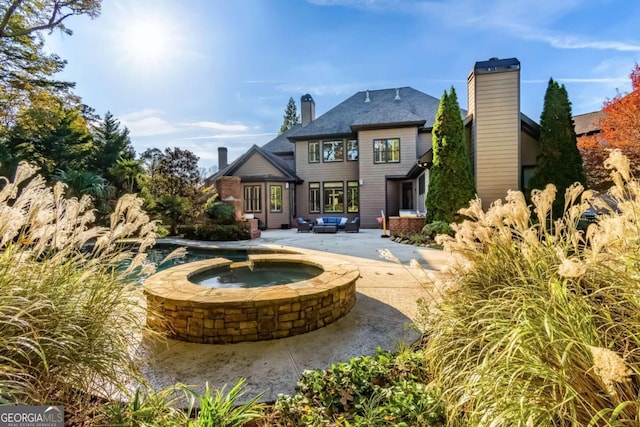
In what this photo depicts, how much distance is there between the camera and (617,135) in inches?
480

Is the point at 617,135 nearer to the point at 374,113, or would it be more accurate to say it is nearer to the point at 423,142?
the point at 423,142

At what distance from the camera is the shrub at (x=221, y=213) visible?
42.8 ft

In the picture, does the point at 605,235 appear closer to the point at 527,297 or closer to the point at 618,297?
the point at 618,297

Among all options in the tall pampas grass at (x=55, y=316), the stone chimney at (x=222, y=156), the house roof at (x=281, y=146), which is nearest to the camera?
the tall pampas grass at (x=55, y=316)

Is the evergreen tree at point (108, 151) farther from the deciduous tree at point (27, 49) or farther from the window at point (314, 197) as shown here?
the window at point (314, 197)

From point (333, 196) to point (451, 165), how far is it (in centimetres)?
895

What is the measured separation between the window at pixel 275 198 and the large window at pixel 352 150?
4783 mm

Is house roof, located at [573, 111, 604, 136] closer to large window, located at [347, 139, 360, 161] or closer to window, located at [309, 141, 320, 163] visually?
large window, located at [347, 139, 360, 161]

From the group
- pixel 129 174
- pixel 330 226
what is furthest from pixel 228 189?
pixel 330 226

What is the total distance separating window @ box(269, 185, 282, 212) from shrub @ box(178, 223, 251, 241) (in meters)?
4.76

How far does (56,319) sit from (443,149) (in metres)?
11.4

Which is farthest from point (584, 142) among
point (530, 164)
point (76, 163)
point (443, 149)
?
point (76, 163)

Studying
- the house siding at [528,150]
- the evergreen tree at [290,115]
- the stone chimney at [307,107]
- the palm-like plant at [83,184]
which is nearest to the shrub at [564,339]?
the house siding at [528,150]

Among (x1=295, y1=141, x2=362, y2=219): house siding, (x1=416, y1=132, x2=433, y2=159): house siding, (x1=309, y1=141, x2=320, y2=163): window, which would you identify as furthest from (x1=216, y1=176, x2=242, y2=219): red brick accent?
(x1=416, y1=132, x2=433, y2=159): house siding
